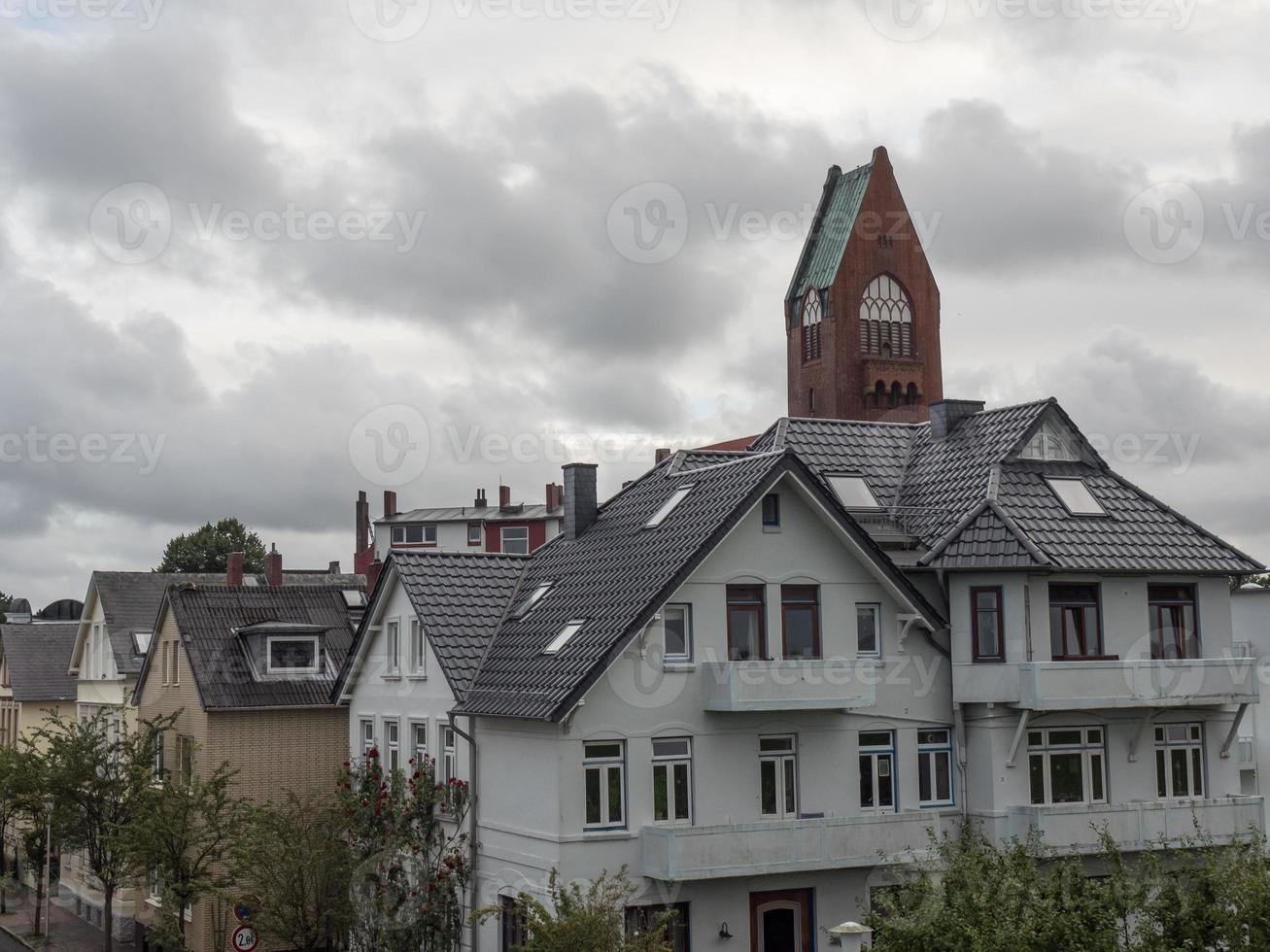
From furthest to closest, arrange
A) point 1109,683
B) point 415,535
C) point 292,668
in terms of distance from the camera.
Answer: point 415,535 < point 292,668 < point 1109,683

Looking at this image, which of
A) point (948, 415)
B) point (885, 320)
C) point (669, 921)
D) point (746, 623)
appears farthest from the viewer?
point (885, 320)

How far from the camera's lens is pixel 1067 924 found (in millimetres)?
17594

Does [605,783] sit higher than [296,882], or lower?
higher

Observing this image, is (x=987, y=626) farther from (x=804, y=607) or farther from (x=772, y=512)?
(x=772, y=512)

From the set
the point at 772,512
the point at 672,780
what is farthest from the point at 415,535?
the point at 672,780

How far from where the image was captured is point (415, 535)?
114 metres

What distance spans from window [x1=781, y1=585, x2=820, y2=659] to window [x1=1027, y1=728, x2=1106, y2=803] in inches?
187

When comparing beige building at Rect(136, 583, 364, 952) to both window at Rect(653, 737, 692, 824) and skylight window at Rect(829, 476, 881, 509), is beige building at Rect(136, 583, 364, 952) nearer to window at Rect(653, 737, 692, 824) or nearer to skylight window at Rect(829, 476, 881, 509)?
window at Rect(653, 737, 692, 824)

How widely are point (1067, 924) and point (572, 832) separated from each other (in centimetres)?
1017

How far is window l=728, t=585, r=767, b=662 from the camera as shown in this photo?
27.7 meters

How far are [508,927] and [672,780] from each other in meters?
4.02

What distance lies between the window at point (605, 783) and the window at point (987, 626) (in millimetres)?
7614

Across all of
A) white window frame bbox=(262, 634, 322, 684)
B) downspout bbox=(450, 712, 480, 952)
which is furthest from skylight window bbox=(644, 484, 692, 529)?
white window frame bbox=(262, 634, 322, 684)

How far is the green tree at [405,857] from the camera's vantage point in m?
28.6
